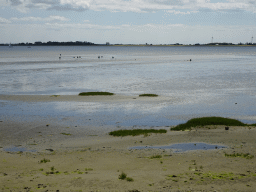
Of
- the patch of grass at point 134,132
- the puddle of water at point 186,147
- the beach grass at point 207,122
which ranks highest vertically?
the beach grass at point 207,122

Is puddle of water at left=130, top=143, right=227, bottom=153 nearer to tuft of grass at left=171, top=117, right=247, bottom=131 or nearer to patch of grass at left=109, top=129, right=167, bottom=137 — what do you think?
patch of grass at left=109, top=129, right=167, bottom=137

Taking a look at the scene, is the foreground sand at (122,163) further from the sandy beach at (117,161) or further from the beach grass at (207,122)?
the beach grass at (207,122)

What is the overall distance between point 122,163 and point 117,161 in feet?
1.48

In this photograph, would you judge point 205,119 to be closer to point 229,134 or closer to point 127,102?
point 229,134

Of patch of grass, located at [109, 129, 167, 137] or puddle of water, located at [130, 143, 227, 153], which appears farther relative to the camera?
Result: patch of grass, located at [109, 129, 167, 137]

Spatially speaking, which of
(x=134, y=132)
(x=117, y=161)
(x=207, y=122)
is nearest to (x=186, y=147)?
(x=134, y=132)

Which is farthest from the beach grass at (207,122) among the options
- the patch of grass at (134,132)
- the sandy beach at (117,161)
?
the patch of grass at (134,132)

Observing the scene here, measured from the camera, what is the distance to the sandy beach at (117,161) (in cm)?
1311

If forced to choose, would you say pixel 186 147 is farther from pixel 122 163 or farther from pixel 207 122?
pixel 207 122

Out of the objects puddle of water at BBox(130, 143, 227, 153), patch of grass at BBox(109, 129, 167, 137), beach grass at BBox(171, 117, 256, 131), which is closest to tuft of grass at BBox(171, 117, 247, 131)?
beach grass at BBox(171, 117, 256, 131)

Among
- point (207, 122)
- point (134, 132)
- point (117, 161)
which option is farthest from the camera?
point (207, 122)

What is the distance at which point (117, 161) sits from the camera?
16.9 metres

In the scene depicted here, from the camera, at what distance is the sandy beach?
516 inches

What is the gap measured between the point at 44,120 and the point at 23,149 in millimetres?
8815
